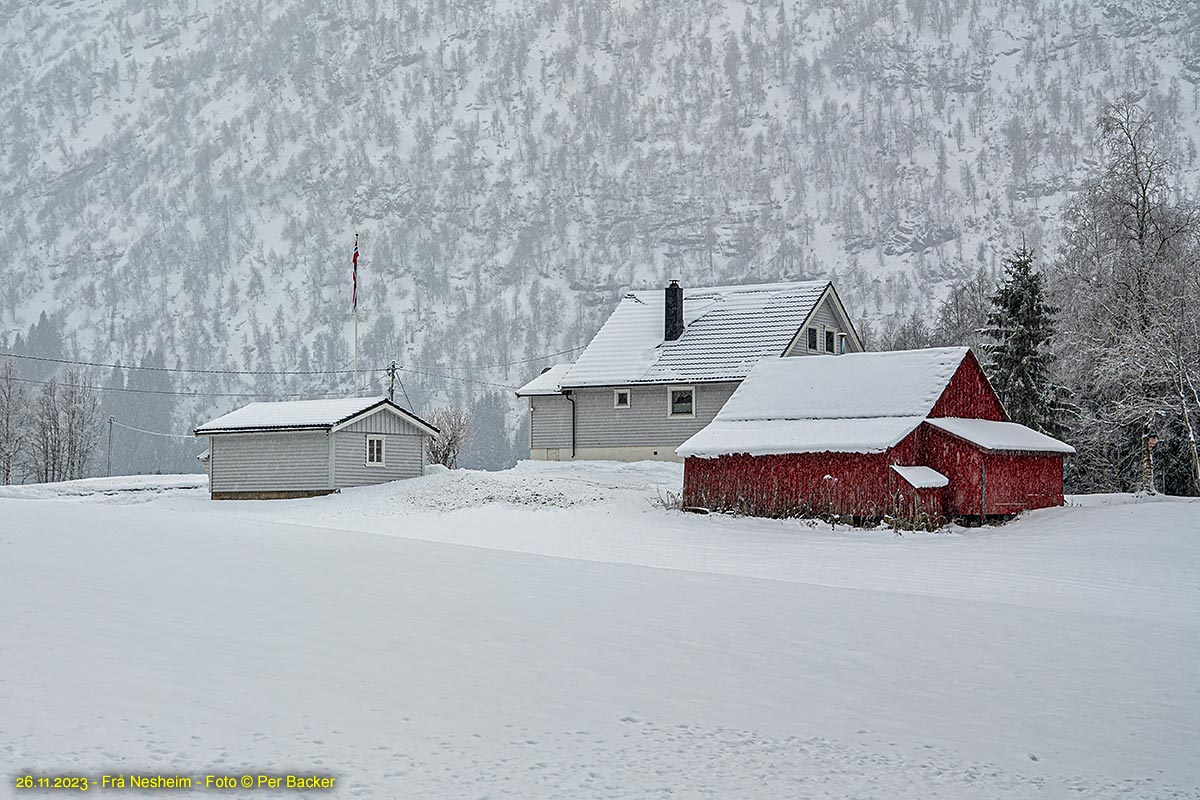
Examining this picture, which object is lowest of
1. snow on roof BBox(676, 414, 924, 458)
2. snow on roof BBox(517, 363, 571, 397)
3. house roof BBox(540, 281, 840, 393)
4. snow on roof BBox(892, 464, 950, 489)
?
snow on roof BBox(892, 464, 950, 489)

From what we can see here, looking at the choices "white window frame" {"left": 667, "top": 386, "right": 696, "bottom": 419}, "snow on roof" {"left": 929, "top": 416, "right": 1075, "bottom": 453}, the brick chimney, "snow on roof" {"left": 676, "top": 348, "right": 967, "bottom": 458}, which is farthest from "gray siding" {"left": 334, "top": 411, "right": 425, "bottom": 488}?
"snow on roof" {"left": 929, "top": 416, "right": 1075, "bottom": 453}

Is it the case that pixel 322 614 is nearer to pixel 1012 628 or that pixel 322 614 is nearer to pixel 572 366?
pixel 1012 628

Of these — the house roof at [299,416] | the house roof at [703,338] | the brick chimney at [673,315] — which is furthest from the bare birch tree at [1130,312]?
the house roof at [299,416]

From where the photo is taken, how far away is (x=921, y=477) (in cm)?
3453

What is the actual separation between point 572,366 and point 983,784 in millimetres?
48717

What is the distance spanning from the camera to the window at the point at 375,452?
48.6 m

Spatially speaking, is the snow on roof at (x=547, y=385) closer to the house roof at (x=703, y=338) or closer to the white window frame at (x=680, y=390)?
the house roof at (x=703, y=338)

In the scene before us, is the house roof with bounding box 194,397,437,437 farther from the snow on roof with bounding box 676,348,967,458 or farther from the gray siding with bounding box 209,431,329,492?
the snow on roof with bounding box 676,348,967,458

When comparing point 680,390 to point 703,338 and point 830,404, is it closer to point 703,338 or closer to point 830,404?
point 703,338

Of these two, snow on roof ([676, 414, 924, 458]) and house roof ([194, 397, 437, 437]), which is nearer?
snow on roof ([676, 414, 924, 458])

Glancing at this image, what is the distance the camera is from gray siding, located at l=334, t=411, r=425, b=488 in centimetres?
4734

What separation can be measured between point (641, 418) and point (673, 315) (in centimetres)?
553

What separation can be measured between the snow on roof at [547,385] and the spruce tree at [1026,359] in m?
18.7

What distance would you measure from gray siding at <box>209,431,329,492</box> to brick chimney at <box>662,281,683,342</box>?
1655 cm
